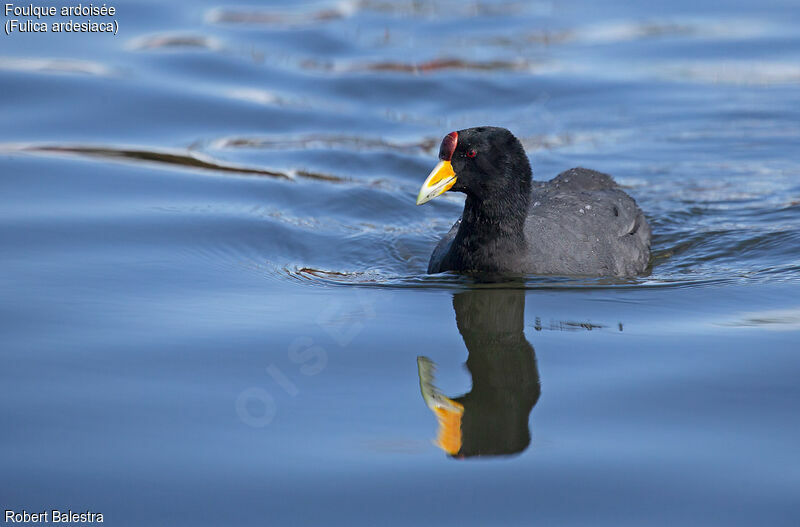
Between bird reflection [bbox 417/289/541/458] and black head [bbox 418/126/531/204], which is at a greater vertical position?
black head [bbox 418/126/531/204]

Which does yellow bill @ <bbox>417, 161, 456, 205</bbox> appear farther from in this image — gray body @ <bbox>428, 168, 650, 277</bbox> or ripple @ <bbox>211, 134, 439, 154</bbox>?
ripple @ <bbox>211, 134, 439, 154</bbox>

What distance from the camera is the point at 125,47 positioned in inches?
518

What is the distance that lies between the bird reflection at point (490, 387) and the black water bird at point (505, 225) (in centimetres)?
55

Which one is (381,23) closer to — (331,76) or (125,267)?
(331,76)

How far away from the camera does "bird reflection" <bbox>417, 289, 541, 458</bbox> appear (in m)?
4.57

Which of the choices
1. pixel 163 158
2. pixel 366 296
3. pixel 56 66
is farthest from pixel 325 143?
pixel 366 296

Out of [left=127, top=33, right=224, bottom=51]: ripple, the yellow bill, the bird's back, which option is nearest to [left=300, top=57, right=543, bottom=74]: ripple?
[left=127, top=33, right=224, bottom=51]: ripple

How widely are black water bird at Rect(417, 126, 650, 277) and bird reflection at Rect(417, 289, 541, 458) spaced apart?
1.79 ft

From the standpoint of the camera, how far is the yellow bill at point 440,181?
268 inches

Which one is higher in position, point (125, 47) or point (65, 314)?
point (125, 47)

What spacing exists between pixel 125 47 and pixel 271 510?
33.6 feet

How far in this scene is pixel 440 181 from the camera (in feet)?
22.5

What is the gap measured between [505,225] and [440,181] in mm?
549

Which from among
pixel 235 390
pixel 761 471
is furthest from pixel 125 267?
pixel 761 471
